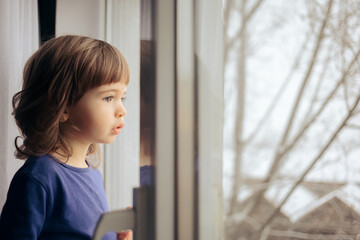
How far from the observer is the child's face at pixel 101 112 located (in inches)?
26.3

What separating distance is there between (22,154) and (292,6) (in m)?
0.70

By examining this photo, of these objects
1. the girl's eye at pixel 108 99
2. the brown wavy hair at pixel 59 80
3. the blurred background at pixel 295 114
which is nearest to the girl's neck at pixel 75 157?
the brown wavy hair at pixel 59 80

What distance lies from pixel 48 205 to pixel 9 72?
54 cm

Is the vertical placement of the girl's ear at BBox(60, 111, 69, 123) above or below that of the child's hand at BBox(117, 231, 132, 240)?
above

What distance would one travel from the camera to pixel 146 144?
41cm

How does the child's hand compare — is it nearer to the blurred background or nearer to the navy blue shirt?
the navy blue shirt

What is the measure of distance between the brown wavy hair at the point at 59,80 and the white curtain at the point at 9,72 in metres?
0.30

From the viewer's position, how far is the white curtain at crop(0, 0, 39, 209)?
0.99 meters

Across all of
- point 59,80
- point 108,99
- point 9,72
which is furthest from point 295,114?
point 9,72

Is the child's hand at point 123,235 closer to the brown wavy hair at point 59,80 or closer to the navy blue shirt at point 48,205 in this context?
the navy blue shirt at point 48,205

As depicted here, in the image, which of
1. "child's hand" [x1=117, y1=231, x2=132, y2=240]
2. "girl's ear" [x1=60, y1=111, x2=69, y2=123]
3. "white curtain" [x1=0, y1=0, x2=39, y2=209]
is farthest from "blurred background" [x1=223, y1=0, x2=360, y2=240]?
"white curtain" [x1=0, y1=0, x2=39, y2=209]

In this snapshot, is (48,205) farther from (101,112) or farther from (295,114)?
(295,114)

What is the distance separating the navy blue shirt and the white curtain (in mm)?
386

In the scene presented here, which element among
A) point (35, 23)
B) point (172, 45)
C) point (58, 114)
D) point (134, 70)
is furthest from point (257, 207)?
point (35, 23)
